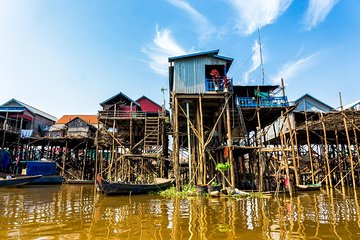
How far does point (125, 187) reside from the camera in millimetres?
15273

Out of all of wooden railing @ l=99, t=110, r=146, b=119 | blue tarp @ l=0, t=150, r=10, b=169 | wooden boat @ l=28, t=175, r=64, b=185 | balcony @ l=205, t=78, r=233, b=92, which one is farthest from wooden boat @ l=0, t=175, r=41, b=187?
balcony @ l=205, t=78, r=233, b=92

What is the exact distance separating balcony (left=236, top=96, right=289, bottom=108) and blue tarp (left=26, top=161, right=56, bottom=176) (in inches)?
820

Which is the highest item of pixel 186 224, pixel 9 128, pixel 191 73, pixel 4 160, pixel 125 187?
pixel 191 73

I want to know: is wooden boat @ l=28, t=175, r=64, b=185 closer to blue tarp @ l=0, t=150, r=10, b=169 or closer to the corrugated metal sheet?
blue tarp @ l=0, t=150, r=10, b=169

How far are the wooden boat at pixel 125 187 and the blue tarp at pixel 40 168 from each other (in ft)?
42.4

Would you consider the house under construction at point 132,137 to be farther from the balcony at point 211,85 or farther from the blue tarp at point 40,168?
the balcony at point 211,85

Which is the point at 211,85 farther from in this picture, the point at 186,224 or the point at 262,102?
the point at 186,224

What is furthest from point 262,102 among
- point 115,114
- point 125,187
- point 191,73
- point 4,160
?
point 4,160

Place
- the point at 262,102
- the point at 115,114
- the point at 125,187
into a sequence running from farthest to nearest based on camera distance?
the point at 115,114 < the point at 262,102 < the point at 125,187

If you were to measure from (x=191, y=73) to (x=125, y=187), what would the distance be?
30.2 feet

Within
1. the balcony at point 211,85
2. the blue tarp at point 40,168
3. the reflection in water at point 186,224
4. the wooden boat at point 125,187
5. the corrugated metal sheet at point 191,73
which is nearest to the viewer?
the reflection in water at point 186,224

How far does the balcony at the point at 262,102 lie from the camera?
1864cm

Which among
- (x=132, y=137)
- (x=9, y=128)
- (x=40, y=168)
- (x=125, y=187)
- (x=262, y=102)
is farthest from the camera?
(x=9, y=128)

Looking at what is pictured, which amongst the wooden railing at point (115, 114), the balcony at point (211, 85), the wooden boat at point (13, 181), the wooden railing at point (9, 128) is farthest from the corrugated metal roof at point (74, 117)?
the balcony at point (211, 85)
